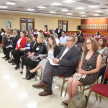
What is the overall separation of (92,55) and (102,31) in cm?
1826

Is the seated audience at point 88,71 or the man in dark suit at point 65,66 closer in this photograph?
the seated audience at point 88,71

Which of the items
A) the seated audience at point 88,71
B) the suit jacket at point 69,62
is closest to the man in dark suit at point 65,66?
the suit jacket at point 69,62

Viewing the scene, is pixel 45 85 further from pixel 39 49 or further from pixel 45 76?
pixel 39 49

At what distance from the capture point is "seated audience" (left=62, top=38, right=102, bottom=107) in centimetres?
247

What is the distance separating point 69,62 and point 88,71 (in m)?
0.44

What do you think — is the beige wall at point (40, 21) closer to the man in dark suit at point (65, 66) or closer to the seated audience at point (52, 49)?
the seated audience at point (52, 49)

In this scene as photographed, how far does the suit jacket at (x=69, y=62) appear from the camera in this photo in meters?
2.78

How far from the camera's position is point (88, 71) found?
2.50 meters

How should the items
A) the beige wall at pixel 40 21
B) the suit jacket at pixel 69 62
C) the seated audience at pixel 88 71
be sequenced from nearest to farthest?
the seated audience at pixel 88 71, the suit jacket at pixel 69 62, the beige wall at pixel 40 21

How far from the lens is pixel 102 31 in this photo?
19453 millimetres

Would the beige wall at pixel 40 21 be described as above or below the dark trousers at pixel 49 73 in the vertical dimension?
above

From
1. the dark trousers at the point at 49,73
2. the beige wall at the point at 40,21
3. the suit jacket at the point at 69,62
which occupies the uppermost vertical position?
the beige wall at the point at 40,21

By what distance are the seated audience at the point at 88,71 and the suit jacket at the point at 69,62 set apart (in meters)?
0.20

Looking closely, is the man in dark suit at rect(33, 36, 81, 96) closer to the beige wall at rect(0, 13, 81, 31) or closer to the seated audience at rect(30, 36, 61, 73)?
the seated audience at rect(30, 36, 61, 73)
